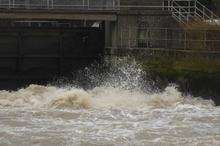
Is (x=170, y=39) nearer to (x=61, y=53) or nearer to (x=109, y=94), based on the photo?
(x=109, y=94)

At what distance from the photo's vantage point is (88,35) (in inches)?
1351

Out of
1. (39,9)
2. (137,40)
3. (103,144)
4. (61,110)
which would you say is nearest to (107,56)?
(137,40)

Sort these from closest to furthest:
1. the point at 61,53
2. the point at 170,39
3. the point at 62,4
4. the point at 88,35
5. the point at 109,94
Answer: the point at 109,94, the point at 170,39, the point at 62,4, the point at 61,53, the point at 88,35

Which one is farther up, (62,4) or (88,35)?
(62,4)

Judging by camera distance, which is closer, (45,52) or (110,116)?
(110,116)

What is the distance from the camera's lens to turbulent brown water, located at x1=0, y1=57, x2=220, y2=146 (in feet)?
63.6

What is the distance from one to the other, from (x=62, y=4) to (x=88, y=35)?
227 cm

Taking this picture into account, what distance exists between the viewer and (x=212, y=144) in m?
18.7

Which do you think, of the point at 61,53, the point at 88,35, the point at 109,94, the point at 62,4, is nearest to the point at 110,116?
the point at 109,94

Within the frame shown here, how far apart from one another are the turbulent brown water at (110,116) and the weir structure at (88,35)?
2.41 meters

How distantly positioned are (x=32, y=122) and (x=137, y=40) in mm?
10049

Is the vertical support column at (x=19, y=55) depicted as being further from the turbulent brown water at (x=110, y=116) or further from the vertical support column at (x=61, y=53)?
the turbulent brown water at (x=110, y=116)

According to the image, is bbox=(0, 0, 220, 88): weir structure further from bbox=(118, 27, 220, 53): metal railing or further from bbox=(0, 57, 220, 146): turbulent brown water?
bbox=(0, 57, 220, 146): turbulent brown water

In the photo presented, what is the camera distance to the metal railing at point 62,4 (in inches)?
1262
